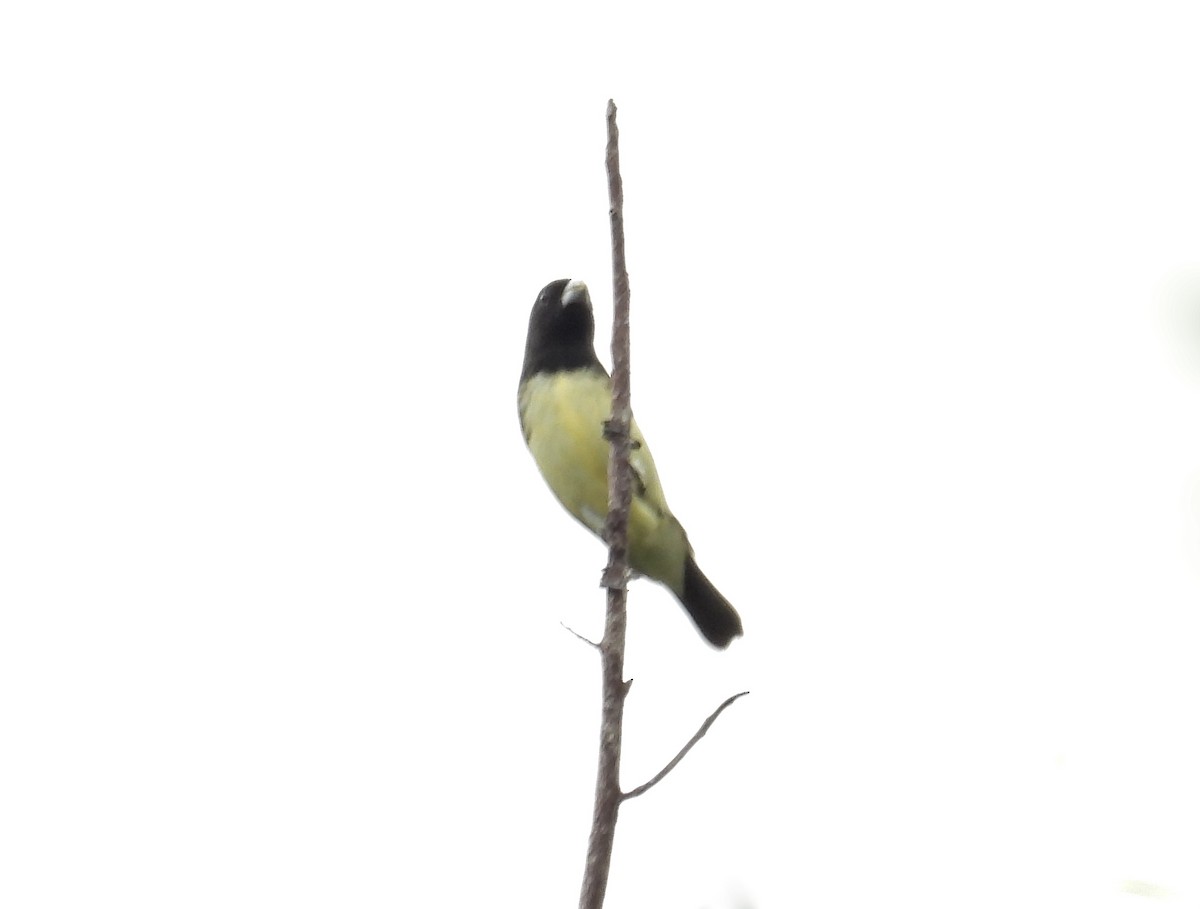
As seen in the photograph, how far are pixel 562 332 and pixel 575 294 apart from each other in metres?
0.20

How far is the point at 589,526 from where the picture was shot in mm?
7465

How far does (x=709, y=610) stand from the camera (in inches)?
314

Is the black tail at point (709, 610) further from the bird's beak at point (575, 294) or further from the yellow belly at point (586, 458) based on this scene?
the bird's beak at point (575, 294)

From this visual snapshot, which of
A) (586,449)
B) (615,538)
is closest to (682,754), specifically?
(615,538)

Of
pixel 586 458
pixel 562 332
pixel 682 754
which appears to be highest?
pixel 562 332

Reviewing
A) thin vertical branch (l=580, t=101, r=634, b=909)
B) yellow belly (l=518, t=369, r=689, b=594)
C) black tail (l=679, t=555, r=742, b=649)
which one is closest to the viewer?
thin vertical branch (l=580, t=101, r=634, b=909)

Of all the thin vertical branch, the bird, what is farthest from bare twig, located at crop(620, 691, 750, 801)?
the bird

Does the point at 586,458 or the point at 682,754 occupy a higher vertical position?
the point at 586,458

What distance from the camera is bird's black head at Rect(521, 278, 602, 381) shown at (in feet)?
24.4

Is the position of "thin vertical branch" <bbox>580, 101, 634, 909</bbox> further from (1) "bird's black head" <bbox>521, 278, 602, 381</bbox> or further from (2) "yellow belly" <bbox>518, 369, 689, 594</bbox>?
(1) "bird's black head" <bbox>521, 278, 602, 381</bbox>

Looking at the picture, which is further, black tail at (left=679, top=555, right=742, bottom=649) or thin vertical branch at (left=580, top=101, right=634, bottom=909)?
black tail at (left=679, top=555, right=742, bottom=649)

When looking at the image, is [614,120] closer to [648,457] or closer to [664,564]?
[648,457]

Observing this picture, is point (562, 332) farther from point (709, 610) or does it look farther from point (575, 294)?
point (709, 610)

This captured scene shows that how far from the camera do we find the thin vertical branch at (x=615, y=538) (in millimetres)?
2996
